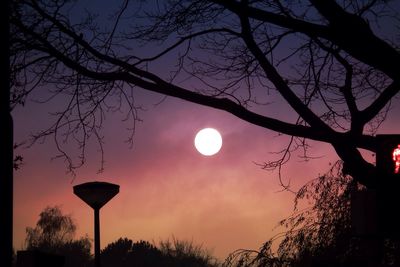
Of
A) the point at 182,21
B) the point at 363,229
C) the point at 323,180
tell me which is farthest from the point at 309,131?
the point at 323,180

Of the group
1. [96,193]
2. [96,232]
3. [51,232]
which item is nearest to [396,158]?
[96,193]

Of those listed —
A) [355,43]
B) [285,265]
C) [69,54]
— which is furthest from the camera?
[285,265]

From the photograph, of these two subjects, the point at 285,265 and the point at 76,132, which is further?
the point at 285,265

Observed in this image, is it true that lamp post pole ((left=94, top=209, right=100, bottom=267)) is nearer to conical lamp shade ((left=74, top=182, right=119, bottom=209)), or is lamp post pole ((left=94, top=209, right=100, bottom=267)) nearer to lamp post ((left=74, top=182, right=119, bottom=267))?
lamp post ((left=74, top=182, right=119, bottom=267))

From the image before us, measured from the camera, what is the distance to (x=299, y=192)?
716 inches

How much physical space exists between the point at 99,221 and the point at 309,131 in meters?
4.91

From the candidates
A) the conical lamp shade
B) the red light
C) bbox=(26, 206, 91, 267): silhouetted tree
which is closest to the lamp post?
the conical lamp shade

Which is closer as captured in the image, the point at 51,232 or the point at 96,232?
the point at 96,232

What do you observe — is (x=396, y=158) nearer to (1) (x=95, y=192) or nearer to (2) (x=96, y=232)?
(1) (x=95, y=192)

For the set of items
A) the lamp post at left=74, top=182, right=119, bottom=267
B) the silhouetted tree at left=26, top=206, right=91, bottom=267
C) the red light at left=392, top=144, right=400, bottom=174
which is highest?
the silhouetted tree at left=26, top=206, right=91, bottom=267

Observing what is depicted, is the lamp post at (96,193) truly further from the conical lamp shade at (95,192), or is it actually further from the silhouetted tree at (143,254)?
the silhouetted tree at (143,254)

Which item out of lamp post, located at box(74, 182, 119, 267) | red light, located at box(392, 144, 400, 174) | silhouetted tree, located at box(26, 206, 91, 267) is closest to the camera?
red light, located at box(392, 144, 400, 174)

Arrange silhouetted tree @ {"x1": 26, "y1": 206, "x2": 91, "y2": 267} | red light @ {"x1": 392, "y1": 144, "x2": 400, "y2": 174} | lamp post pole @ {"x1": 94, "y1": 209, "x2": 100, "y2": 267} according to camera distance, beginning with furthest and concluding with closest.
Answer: silhouetted tree @ {"x1": 26, "y1": 206, "x2": 91, "y2": 267}
lamp post pole @ {"x1": 94, "y1": 209, "x2": 100, "y2": 267}
red light @ {"x1": 392, "y1": 144, "x2": 400, "y2": 174}

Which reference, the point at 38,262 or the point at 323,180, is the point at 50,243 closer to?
the point at 323,180
